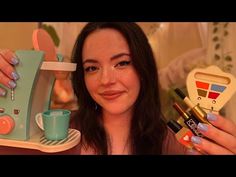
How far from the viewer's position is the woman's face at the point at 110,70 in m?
0.71

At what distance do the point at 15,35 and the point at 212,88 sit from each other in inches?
28.4

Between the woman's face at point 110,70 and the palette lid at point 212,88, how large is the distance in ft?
0.80

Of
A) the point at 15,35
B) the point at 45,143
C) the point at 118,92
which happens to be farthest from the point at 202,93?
the point at 15,35

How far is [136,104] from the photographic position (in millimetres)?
919

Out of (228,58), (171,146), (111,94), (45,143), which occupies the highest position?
(228,58)

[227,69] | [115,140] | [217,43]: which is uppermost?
[217,43]

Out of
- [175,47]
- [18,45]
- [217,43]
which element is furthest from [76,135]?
[175,47]

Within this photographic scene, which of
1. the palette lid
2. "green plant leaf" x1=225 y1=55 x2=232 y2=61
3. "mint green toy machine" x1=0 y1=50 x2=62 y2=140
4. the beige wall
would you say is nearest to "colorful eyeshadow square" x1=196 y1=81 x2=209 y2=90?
the palette lid

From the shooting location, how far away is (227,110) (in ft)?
3.81

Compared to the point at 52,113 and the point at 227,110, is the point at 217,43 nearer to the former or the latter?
the point at 227,110

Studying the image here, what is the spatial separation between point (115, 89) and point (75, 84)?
211 mm

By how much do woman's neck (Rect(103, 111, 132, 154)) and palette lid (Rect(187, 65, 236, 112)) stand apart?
38 cm

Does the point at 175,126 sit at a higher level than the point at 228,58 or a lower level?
lower

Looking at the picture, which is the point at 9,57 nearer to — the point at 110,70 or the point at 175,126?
the point at 110,70
